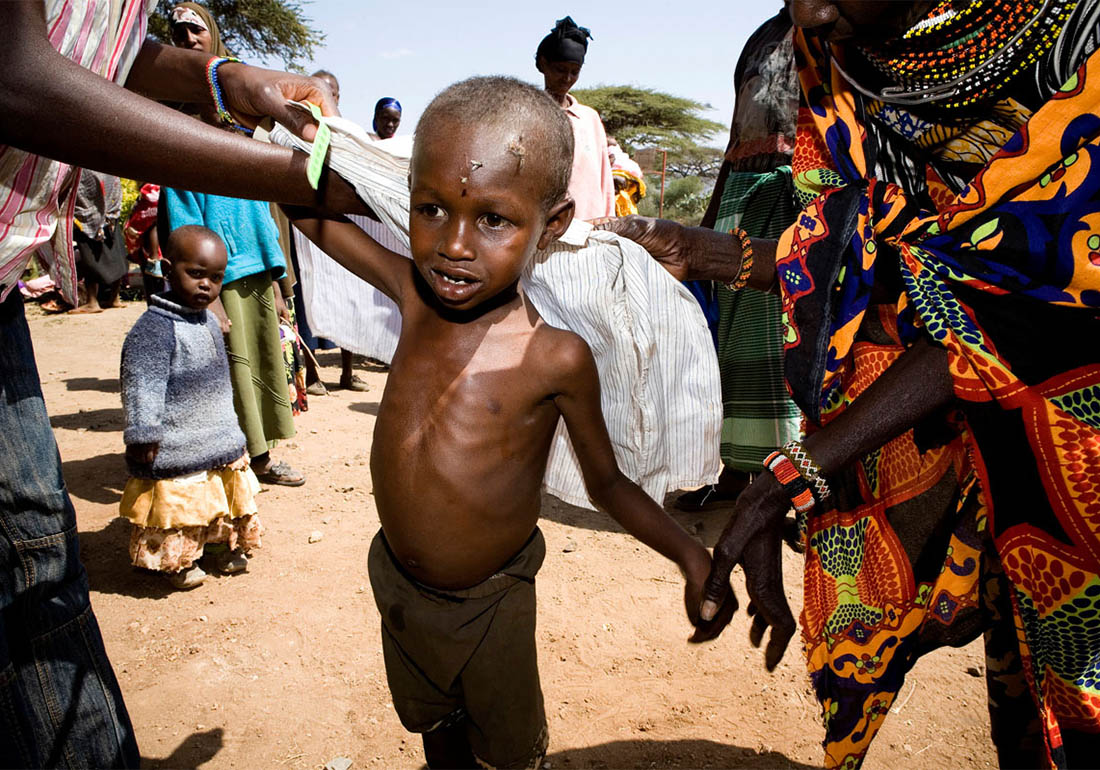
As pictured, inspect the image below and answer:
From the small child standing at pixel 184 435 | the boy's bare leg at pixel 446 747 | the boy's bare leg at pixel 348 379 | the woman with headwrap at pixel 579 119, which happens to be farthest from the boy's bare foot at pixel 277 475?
the boy's bare leg at pixel 446 747

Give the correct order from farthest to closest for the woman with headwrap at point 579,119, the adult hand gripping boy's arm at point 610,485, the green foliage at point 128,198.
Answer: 1. the green foliage at point 128,198
2. the woman with headwrap at point 579,119
3. the adult hand gripping boy's arm at point 610,485

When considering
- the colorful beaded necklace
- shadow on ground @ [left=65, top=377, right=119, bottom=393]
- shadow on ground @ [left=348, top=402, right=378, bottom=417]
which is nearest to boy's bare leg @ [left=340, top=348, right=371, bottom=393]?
shadow on ground @ [left=348, top=402, right=378, bottom=417]

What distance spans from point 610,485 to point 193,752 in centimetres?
166

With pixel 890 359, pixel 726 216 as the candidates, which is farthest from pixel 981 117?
pixel 726 216

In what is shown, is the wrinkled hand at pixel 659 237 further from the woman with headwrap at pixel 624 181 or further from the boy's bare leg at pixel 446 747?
the woman with headwrap at pixel 624 181

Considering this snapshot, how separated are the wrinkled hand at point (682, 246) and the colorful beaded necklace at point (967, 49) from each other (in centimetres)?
47

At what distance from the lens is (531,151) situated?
1422mm

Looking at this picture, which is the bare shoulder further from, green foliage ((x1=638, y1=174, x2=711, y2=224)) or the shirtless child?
green foliage ((x1=638, y1=174, x2=711, y2=224))

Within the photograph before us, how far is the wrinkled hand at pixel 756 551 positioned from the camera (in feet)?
4.85

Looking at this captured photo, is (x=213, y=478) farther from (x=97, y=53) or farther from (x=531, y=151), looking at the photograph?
(x=531, y=151)

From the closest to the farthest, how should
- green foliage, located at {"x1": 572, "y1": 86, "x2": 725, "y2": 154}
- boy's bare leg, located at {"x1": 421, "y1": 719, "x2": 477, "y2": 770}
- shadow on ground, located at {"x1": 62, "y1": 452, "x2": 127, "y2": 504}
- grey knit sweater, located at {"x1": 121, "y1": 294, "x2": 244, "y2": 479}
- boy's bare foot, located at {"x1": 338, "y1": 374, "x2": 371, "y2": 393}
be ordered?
1. boy's bare leg, located at {"x1": 421, "y1": 719, "x2": 477, "y2": 770}
2. grey knit sweater, located at {"x1": 121, "y1": 294, "x2": 244, "y2": 479}
3. shadow on ground, located at {"x1": 62, "y1": 452, "x2": 127, "y2": 504}
4. boy's bare foot, located at {"x1": 338, "y1": 374, "x2": 371, "y2": 393}
5. green foliage, located at {"x1": 572, "y1": 86, "x2": 725, "y2": 154}

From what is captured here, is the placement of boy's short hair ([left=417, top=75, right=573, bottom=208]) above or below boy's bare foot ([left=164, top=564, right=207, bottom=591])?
above

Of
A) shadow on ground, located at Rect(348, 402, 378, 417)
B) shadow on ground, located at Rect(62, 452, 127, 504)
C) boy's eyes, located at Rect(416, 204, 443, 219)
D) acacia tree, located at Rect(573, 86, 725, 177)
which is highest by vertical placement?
acacia tree, located at Rect(573, 86, 725, 177)

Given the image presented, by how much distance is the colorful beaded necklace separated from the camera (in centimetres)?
128
